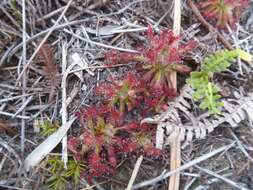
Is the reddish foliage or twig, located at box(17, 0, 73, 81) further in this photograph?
twig, located at box(17, 0, 73, 81)

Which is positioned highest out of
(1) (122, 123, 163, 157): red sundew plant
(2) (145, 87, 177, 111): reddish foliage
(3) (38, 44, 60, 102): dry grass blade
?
(3) (38, 44, 60, 102): dry grass blade

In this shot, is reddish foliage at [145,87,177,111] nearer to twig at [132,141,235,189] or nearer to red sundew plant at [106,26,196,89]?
red sundew plant at [106,26,196,89]

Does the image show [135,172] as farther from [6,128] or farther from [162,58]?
[6,128]

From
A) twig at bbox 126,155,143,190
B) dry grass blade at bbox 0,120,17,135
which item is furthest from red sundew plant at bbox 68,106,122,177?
dry grass blade at bbox 0,120,17,135

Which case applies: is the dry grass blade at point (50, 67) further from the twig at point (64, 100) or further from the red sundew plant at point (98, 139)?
the red sundew plant at point (98, 139)

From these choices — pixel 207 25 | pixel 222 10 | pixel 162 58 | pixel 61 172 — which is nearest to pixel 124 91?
pixel 162 58

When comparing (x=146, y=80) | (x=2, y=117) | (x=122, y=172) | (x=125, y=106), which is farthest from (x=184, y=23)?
(x=2, y=117)
